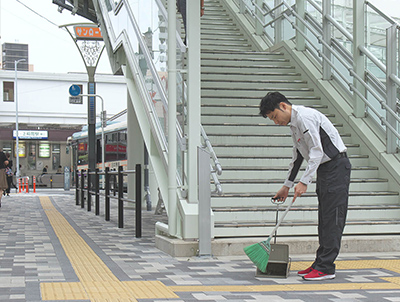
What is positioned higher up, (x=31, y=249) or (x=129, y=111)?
(x=129, y=111)

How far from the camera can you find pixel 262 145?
841cm

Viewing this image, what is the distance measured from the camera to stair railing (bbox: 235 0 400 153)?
305 inches

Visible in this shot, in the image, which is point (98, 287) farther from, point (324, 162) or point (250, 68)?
point (250, 68)

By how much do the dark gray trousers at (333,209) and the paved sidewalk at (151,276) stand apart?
185 millimetres

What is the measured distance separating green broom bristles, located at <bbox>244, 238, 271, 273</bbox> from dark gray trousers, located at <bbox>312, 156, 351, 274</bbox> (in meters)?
0.43

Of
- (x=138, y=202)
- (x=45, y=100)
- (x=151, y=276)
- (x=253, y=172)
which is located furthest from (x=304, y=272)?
(x=45, y=100)

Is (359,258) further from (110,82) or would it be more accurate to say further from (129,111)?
(110,82)

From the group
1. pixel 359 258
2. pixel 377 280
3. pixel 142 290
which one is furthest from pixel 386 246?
pixel 142 290

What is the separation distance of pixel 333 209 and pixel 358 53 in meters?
4.18

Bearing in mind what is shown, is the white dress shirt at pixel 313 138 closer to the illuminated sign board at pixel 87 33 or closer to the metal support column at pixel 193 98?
the metal support column at pixel 193 98

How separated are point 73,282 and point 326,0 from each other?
664 centimetres

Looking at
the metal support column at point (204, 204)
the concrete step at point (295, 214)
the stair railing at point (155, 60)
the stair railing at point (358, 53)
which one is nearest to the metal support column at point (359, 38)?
the stair railing at point (358, 53)

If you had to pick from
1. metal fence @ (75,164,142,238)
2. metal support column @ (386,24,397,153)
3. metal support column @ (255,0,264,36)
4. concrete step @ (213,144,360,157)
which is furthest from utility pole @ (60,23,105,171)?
metal support column @ (386,24,397,153)

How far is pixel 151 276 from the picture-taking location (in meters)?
5.08
